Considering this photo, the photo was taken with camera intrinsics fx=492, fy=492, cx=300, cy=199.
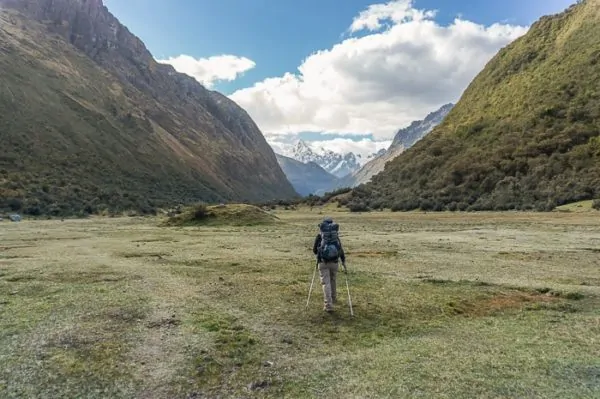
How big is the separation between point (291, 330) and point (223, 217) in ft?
170

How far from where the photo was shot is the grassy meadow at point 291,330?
992cm

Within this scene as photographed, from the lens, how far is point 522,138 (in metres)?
103

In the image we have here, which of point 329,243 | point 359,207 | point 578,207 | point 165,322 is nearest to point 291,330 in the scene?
point 329,243

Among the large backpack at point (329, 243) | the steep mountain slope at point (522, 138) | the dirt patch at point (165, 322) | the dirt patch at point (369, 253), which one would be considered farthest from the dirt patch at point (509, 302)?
the steep mountain slope at point (522, 138)

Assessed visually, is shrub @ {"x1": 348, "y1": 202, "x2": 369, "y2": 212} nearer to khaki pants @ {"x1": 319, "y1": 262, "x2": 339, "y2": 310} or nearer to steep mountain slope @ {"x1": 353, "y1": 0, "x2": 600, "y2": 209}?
steep mountain slope @ {"x1": 353, "y1": 0, "x2": 600, "y2": 209}

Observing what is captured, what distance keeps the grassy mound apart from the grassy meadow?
35876 mm

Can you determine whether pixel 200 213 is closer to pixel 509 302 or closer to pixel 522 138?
pixel 509 302

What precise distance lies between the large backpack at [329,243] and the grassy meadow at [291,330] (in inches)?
71.3

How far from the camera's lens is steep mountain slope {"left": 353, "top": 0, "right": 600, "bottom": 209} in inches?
3428

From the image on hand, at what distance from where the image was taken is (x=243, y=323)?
1436 cm

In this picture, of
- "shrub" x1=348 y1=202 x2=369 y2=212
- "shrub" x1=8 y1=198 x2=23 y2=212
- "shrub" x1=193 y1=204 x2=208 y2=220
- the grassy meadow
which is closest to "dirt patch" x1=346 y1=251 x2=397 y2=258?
the grassy meadow

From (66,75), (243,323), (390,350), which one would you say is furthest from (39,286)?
(66,75)

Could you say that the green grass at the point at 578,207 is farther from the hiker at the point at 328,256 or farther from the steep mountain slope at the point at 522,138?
the hiker at the point at 328,256

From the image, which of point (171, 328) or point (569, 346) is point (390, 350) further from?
point (171, 328)
